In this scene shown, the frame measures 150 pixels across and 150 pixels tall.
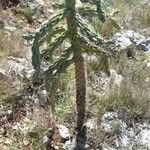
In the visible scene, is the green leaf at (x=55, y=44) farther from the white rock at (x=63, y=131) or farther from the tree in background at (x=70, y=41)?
the white rock at (x=63, y=131)

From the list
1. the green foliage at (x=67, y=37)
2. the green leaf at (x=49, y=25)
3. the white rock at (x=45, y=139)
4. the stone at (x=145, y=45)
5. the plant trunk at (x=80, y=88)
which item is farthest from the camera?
the stone at (x=145, y=45)

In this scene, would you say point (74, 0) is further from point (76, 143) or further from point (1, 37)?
point (1, 37)

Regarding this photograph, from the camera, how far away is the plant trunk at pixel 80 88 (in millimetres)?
3652

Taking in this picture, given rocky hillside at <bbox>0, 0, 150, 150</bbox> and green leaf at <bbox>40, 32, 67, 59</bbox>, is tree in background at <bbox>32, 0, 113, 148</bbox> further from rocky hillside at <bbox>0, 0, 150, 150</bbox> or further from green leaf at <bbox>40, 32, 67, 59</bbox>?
rocky hillside at <bbox>0, 0, 150, 150</bbox>

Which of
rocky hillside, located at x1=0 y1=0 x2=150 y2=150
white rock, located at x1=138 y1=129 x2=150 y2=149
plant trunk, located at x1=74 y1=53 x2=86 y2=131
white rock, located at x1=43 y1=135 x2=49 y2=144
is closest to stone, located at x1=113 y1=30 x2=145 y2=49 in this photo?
rocky hillside, located at x1=0 y1=0 x2=150 y2=150

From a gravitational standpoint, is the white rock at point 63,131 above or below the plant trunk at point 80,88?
below

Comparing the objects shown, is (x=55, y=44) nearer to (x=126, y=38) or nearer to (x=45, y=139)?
(x=45, y=139)

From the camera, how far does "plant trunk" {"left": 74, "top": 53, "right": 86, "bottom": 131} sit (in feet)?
12.0

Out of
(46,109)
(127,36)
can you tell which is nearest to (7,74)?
(46,109)

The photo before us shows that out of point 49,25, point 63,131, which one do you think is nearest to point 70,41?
point 49,25

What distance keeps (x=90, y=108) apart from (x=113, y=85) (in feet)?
1.46

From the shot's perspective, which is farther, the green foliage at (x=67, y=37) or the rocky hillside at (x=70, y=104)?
the rocky hillside at (x=70, y=104)

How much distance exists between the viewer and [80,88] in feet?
12.5

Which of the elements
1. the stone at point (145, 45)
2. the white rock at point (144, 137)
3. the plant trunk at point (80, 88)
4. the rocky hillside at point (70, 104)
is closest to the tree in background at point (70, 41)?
the plant trunk at point (80, 88)
